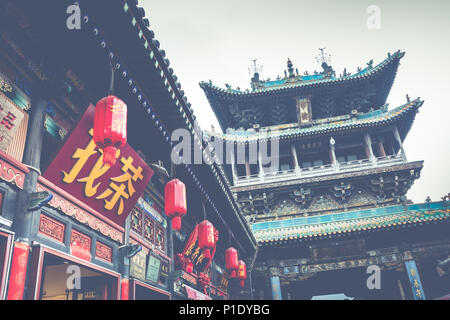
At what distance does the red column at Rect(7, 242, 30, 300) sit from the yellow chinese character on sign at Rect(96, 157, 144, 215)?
1.62 m

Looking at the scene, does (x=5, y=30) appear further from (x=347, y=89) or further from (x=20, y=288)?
(x=347, y=89)

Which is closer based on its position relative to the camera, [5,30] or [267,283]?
[5,30]

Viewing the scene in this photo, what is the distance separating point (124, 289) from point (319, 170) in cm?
1414

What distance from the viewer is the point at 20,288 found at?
143 inches

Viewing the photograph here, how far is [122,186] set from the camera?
19.1 ft

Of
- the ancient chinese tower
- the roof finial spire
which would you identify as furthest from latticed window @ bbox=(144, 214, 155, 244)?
the roof finial spire

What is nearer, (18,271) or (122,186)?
(18,271)

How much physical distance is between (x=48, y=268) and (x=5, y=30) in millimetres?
5336

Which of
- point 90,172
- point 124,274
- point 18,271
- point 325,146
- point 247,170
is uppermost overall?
point 325,146

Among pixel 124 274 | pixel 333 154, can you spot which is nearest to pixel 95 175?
pixel 124 274

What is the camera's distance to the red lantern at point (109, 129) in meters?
4.24

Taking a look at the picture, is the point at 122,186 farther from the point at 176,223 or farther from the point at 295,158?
the point at 295,158
